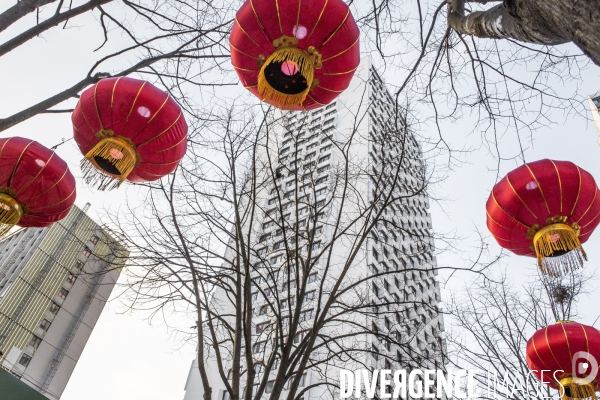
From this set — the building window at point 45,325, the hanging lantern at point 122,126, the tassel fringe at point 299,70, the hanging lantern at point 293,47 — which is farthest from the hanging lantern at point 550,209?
the building window at point 45,325

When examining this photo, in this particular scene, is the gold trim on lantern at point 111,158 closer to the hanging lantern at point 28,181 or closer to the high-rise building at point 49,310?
the hanging lantern at point 28,181

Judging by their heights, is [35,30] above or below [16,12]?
above

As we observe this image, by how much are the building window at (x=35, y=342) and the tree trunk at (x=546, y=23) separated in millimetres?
49884

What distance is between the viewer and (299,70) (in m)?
2.77

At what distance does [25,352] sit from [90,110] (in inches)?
1872

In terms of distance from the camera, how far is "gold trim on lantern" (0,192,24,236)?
341 centimetres

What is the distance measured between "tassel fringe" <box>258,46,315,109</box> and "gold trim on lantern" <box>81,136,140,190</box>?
1.17 m

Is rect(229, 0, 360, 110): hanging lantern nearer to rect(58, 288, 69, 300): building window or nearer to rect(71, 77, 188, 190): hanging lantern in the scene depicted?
rect(71, 77, 188, 190): hanging lantern

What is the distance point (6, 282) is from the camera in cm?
4484

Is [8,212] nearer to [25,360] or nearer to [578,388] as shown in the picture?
[578,388]

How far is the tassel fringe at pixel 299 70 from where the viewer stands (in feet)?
8.86

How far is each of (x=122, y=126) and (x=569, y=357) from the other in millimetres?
5108

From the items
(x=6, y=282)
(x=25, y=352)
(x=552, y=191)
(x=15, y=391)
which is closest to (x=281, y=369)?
(x=15, y=391)

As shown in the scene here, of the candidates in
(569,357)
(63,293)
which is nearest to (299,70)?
(569,357)
